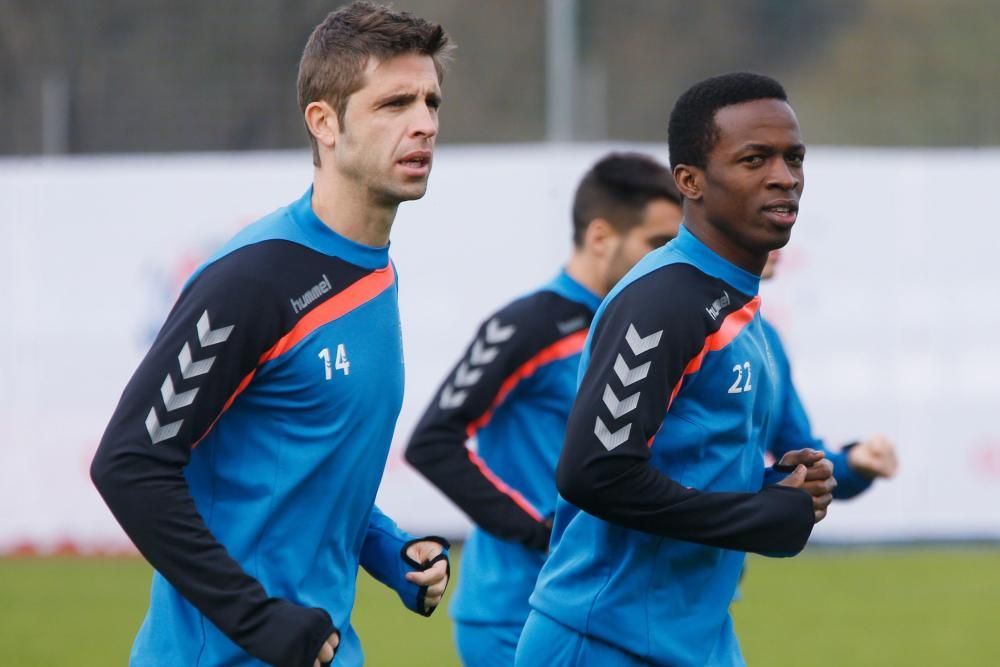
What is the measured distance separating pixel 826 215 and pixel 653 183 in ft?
20.0

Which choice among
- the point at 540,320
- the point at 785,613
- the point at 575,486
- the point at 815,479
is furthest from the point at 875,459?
the point at 785,613

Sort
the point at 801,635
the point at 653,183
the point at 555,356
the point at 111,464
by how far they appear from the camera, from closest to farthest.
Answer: the point at 111,464 → the point at 555,356 → the point at 653,183 → the point at 801,635

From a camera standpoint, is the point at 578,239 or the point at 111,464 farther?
the point at 578,239

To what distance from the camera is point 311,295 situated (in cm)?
322

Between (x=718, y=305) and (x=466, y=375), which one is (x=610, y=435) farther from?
(x=466, y=375)

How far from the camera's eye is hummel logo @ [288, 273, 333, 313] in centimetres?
317

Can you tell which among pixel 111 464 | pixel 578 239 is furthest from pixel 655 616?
pixel 578 239

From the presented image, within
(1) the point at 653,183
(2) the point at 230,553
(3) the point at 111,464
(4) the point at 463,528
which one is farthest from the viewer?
(4) the point at 463,528

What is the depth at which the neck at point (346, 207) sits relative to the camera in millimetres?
3359

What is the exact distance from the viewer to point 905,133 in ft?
38.4

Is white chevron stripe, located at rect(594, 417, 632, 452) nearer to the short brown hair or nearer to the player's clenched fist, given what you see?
the player's clenched fist

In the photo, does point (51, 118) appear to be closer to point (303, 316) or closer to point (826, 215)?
point (826, 215)

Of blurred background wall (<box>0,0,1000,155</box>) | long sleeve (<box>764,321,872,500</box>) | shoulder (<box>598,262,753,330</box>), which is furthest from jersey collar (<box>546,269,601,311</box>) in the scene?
blurred background wall (<box>0,0,1000,155</box>)

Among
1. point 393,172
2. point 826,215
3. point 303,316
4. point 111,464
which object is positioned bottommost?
point 826,215
